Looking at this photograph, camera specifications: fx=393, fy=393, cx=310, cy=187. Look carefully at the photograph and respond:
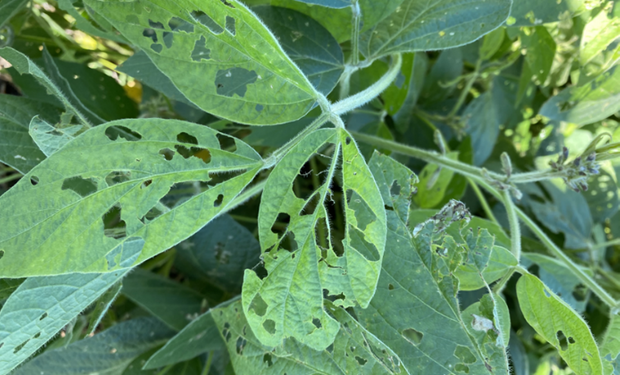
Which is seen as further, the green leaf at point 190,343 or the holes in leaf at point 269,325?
the green leaf at point 190,343

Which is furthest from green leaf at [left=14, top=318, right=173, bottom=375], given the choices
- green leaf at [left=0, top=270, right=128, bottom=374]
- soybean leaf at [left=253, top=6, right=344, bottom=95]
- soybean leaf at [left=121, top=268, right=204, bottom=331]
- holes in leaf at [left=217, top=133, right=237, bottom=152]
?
soybean leaf at [left=253, top=6, right=344, bottom=95]

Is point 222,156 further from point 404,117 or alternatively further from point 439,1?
point 404,117

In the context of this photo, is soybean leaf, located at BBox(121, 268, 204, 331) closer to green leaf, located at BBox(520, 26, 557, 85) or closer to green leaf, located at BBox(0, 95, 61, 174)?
green leaf, located at BBox(0, 95, 61, 174)

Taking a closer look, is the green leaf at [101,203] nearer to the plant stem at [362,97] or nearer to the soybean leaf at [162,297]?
the plant stem at [362,97]

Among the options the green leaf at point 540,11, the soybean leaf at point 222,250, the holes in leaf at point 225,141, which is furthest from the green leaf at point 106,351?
the green leaf at point 540,11

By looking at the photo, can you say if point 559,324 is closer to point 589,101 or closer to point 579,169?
point 579,169
